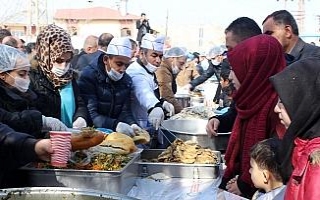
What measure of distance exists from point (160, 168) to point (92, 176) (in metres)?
0.44

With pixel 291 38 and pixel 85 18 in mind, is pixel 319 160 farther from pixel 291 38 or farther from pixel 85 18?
pixel 85 18

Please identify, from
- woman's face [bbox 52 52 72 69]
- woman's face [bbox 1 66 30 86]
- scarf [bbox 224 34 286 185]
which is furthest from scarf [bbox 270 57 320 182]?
woman's face [bbox 52 52 72 69]

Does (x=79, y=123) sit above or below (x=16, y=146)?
below

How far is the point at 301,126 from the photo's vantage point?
4.07ft

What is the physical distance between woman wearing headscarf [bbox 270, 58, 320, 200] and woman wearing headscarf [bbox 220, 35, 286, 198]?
0.31 meters

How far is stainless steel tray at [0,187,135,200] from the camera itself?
3.95ft

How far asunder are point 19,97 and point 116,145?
0.40m

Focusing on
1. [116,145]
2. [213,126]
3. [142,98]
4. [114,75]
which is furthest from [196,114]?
[116,145]

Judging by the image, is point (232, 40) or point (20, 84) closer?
point (20, 84)

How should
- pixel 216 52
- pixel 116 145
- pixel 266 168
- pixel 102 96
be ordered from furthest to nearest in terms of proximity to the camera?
pixel 216 52, pixel 102 96, pixel 116 145, pixel 266 168

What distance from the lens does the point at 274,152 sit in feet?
5.09

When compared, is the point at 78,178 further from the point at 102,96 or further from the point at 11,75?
the point at 102,96

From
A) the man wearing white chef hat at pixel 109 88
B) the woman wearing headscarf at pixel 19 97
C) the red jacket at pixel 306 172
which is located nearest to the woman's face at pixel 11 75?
the woman wearing headscarf at pixel 19 97

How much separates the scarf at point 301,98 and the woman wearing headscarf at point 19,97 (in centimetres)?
86
